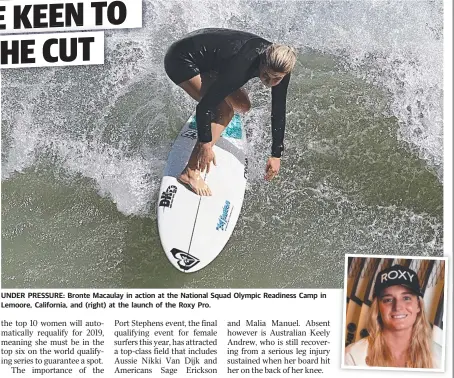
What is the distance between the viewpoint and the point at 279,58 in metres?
1.72

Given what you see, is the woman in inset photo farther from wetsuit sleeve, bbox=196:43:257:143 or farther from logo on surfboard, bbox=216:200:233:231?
wetsuit sleeve, bbox=196:43:257:143

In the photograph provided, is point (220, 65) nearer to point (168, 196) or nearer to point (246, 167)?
point (246, 167)

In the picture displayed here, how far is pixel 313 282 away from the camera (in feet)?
5.67

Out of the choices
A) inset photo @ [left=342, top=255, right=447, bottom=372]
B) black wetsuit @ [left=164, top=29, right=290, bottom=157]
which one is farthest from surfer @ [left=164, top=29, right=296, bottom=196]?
inset photo @ [left=342, top=255, right=447, bottom=372]

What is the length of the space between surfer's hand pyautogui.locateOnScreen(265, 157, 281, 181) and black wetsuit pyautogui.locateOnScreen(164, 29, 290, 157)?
2 cm

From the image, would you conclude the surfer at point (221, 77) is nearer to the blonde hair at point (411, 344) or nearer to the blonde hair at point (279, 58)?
the blonde hair at point (279, 58)

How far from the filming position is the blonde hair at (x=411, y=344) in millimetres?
1668

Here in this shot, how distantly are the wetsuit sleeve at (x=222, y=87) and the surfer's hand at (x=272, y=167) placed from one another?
0.22 m

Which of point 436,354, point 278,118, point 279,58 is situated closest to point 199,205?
point 278,118

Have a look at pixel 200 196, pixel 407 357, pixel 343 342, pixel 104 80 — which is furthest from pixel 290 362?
pixel 104 80

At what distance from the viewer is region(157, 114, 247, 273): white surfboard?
5.71 ft

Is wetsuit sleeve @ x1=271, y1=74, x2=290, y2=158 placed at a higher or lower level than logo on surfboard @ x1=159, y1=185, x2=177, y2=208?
higher

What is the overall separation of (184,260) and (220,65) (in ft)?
2.16

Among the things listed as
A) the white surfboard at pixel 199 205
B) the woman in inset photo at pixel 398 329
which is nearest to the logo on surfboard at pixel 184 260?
the white surfboard at pixel 199 205
